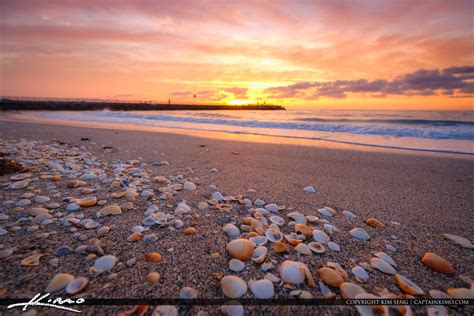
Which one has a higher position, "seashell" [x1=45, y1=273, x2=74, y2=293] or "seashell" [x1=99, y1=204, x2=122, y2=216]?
"seashell" [x1=99, y1=204, x2=122, y2=216]

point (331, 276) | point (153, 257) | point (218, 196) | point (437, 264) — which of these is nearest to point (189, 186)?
point (218, 196)

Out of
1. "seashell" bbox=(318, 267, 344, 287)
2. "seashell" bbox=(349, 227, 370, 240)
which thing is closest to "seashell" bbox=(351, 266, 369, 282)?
"seashell" bbox=(318, 267, 344, 287)

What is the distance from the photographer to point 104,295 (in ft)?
3.25

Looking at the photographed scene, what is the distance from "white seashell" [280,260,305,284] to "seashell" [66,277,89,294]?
1001 millimetres

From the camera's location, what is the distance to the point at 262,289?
1059mm

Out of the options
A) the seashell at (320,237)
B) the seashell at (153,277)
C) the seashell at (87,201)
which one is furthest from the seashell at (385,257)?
the seashell at (87,201)

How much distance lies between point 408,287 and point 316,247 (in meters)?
0.49

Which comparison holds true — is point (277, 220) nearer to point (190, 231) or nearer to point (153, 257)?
point (190, 231)

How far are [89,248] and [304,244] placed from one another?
1.37 m

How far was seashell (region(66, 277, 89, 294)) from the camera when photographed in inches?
39.1

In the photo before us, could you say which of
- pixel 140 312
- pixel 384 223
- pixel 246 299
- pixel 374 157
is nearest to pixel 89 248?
pixel 140 312

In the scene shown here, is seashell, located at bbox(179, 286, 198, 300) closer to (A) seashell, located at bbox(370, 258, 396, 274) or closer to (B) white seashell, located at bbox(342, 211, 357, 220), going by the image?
(A) seashell, located at bbox(370, 258, 396, 274)

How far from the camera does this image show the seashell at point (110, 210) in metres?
1.76
